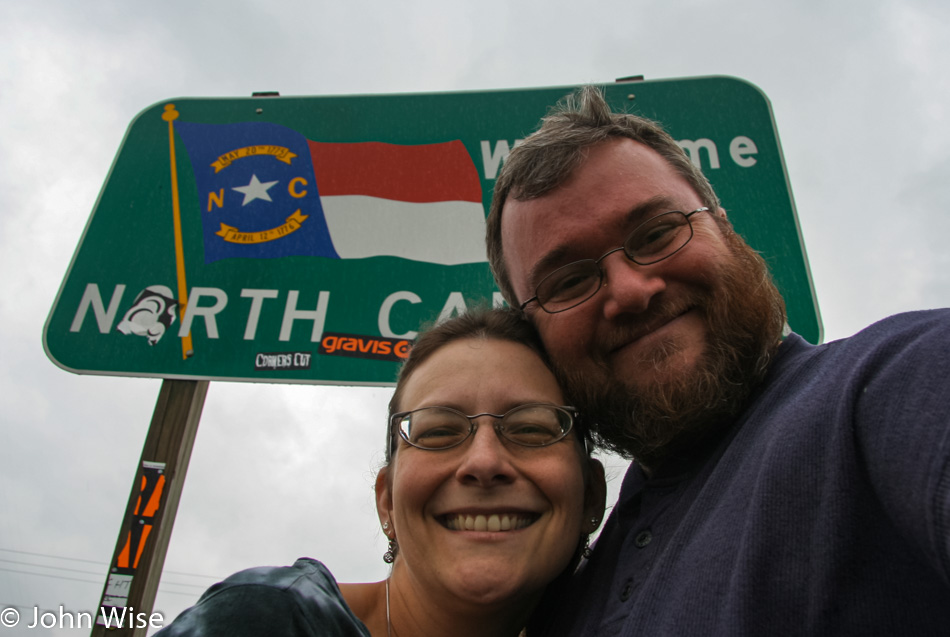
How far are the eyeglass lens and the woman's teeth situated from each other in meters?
0.13

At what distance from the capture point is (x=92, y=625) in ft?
6.57

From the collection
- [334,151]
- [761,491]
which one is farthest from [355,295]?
[761,491]

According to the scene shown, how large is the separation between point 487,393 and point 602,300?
0.29m

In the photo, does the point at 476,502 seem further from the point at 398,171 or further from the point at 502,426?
the point at 398,171

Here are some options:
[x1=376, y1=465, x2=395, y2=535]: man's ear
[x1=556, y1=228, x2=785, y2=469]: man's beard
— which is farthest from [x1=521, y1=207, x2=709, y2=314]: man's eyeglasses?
[x1=376, y1=465, x2=395, y2=535]: man's ear

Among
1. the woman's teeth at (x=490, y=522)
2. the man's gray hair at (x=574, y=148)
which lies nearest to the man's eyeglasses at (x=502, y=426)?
the woman's teeth at (x=490, y=522)

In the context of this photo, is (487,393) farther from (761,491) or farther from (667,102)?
(667,102)

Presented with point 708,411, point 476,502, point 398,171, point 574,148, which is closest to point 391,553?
point 476,502

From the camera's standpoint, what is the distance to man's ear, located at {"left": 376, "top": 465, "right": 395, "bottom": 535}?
4.05 ft

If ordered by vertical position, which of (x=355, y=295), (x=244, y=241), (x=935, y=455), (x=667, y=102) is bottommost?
(x=935, y=455)

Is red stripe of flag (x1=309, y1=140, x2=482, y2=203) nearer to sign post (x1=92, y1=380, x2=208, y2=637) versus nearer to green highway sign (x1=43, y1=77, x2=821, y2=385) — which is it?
green highway sign (x1=43, y1=77, x2=821, y2=385)

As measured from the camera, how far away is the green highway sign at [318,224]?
2336 millimetres

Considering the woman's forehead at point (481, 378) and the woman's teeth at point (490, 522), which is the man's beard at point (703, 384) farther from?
the woman's teeth at point (490, 522)

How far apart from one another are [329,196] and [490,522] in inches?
85.3
